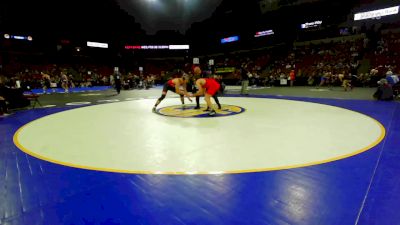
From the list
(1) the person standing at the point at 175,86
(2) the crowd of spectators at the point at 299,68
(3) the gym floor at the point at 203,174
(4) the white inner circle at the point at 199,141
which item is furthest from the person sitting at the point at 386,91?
(1) the person standing at the point at 175,86

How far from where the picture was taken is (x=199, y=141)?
412cm

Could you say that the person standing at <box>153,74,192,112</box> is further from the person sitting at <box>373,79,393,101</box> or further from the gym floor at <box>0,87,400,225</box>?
the person sitting at <box>373,79,393,101</box>

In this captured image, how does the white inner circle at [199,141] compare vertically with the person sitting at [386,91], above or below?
below

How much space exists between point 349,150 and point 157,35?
4070 cm

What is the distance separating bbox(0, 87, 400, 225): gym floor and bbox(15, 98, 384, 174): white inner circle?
18 mm

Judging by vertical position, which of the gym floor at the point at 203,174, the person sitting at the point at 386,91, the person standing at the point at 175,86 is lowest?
the gym floor at the point at 203,174

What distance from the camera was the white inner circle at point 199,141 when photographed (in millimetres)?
3182

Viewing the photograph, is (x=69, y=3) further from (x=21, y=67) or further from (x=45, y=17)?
(x=21, y=67)

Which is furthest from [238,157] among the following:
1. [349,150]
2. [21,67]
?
[21,67]

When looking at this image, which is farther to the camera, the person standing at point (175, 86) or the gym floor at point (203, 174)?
the person standing at point (175, 86)

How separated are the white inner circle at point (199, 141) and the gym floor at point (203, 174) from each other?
18 mm

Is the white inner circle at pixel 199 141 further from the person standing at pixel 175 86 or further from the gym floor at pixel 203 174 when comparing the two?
the person standing at pixel 175 86

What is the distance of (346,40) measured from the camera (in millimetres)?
23469

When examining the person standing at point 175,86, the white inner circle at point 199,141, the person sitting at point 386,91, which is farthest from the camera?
the person sitting at point 386,91
